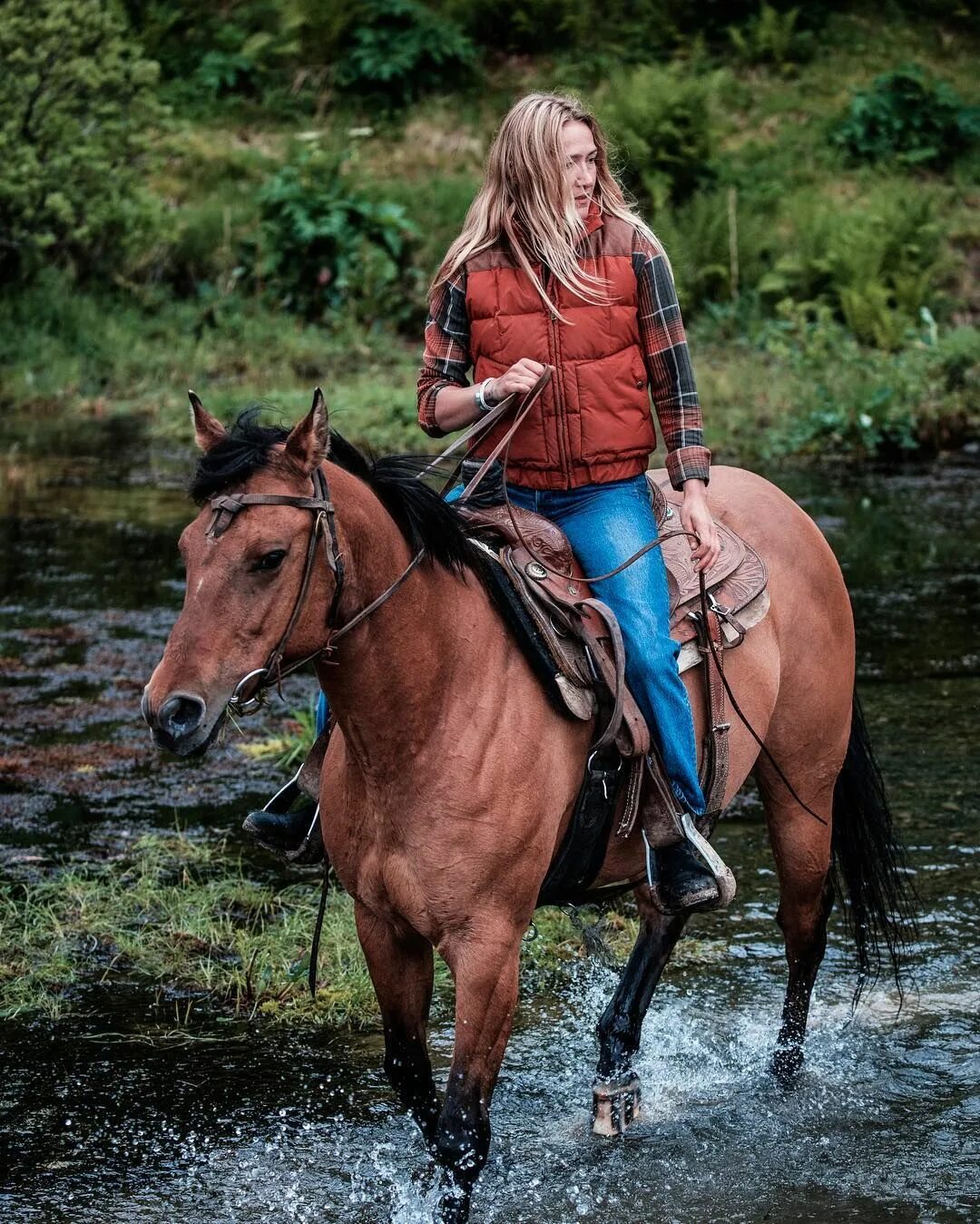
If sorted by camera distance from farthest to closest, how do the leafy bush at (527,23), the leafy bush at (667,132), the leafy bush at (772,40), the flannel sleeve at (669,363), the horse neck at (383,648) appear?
the leafy bush at (527,23)
the leafy bush at (772,40)
the leafy bush at (667,132)
the flannel sleeve at (669,363)
the horse neck at (383,648)

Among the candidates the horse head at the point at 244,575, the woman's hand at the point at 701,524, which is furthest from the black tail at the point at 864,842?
the horse head at the point at 244,575

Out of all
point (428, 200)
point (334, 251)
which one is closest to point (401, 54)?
point (428, 200)

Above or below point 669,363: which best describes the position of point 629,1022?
below

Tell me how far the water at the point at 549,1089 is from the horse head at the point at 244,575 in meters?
1.70

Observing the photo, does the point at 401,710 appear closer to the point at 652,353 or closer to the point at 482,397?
the point at 482,397

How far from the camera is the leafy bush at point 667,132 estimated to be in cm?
2036

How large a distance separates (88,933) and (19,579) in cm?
632

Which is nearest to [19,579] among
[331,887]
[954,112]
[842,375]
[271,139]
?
[331,887]

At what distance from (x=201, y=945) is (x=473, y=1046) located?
7.48 feet

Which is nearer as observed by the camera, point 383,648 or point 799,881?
point 383,648

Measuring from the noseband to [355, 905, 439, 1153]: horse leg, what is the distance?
93cm

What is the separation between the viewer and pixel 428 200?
2092cm

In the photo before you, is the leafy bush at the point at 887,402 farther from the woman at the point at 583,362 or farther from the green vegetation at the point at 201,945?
the woman at the point at 583,362

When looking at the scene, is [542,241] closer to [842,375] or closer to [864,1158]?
[864,1158]
